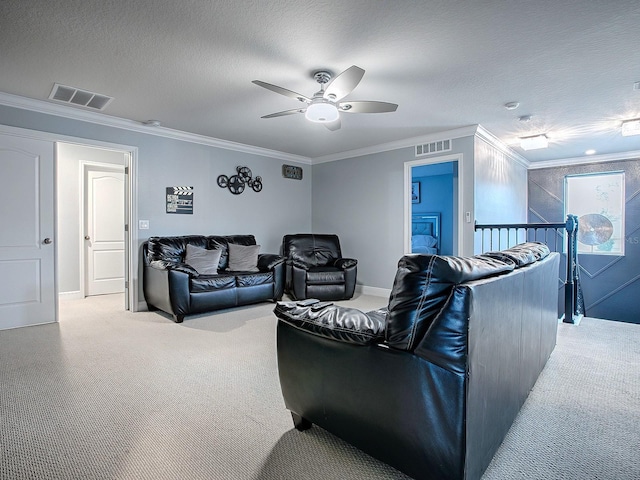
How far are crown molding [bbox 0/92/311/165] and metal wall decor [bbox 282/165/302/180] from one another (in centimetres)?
32

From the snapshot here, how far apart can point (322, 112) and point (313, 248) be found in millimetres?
3191

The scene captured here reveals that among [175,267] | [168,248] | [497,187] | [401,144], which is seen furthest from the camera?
[497,187]

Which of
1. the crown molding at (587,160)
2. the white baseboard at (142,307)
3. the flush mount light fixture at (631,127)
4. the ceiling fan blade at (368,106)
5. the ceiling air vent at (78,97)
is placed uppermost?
the ceiling air vent at (78,97)

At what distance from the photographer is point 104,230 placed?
5.88m

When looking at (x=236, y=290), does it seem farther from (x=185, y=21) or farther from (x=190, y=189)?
(x=185, y=21)

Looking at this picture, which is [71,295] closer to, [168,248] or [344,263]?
[168,248]

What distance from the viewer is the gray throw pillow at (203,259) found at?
4516 mm

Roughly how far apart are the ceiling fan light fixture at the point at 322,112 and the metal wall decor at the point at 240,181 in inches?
112

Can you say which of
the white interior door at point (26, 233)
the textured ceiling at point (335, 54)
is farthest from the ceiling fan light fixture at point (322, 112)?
the white interior door at point (26, 233)

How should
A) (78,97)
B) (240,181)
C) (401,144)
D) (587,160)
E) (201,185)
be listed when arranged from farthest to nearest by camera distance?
(587,160) < (240,181) < (401,144) < (201,185) < (78,97)

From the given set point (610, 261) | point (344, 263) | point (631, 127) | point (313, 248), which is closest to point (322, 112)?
point (344, 263)

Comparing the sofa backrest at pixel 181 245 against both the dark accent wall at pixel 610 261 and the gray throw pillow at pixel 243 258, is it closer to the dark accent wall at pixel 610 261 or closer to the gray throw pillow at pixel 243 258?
the gray throw pillow at pixel 243 258

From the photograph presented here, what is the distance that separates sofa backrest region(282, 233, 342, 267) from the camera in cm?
573

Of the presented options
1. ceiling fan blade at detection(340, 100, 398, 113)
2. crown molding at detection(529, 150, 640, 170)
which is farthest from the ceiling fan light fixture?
crown molding at detection(529, 150, 640, 170)
